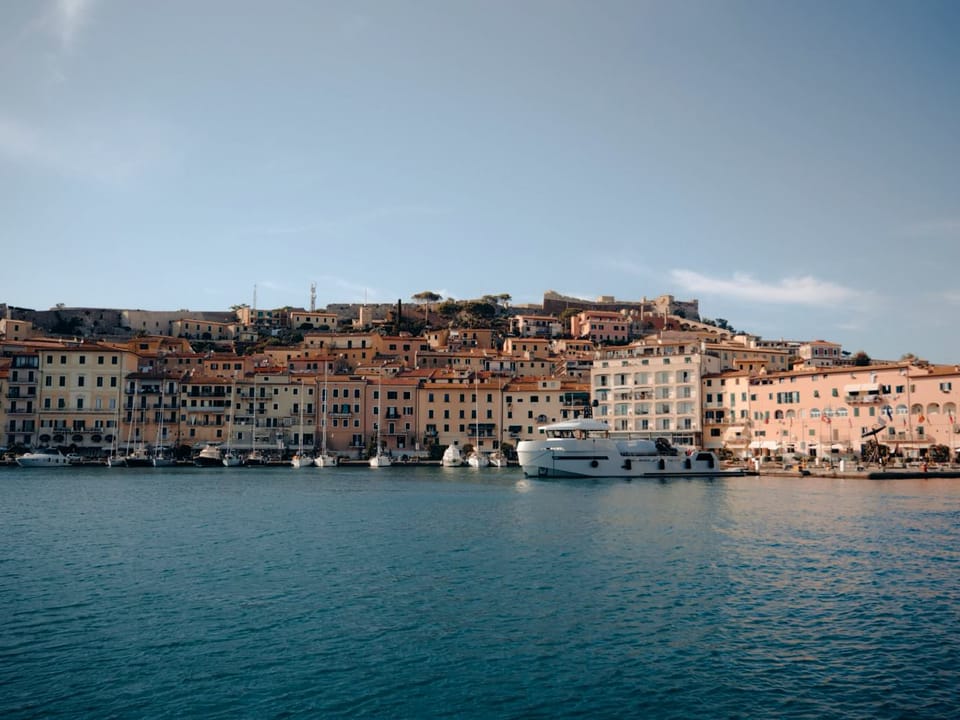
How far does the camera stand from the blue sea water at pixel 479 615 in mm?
14227

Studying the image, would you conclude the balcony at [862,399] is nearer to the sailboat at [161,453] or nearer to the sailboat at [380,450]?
the sailboat at [380,450]

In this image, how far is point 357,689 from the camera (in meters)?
14.6

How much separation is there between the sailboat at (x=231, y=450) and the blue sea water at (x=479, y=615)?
158ft

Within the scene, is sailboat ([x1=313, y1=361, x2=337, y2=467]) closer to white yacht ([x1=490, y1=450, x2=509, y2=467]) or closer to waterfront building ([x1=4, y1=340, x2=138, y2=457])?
white yacht ([x1=490, y1=450, x2=509, y2=467])

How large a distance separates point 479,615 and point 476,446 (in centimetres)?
7232

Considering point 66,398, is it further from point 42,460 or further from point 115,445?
point 42,460

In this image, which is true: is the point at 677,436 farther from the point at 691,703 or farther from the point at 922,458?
the point at 691,703

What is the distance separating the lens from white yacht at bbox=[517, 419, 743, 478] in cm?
6806

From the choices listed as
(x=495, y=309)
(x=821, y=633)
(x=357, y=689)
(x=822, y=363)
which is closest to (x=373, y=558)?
(x=357, y=689)

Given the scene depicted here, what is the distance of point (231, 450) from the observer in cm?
9281

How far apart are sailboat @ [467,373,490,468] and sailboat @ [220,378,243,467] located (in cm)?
A: 2587

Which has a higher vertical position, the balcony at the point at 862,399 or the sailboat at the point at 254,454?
the balcony at the point at 862,399

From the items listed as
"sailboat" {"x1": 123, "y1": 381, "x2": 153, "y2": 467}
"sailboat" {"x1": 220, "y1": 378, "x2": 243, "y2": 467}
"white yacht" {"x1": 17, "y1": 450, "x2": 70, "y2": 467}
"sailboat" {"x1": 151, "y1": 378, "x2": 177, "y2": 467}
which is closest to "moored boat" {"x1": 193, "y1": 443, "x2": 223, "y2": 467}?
"sailboat" {"x1": 220, "y1": 378, "x2": 243, "y2": 467}

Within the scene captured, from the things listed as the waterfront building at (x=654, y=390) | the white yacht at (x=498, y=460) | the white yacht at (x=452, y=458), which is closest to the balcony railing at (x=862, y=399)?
the waterfront building at (x=654, y=390)
